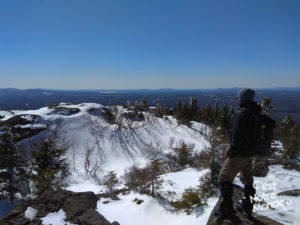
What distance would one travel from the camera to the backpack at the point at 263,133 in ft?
8.46

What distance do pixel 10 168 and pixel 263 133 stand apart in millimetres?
11746

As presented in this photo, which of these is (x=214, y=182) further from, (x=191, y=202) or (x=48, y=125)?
(x=48, y=125)

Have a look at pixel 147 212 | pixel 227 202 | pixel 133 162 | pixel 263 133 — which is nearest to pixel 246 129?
pixel 263 133

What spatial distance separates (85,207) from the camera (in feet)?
13.0

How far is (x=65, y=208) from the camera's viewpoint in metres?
3.89

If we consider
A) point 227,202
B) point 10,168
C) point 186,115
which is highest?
point 227,202

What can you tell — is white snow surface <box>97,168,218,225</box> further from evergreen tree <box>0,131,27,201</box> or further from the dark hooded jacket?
evergreen tree <box>0,131,27,201</box>

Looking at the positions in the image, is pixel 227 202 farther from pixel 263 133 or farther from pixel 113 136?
pixel 113 136

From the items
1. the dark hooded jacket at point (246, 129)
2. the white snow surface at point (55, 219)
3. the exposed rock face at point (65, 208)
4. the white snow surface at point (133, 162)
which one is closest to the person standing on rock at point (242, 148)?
the dark hooded jacket at point (246, 129)

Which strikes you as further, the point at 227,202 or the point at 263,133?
the point at 227,202

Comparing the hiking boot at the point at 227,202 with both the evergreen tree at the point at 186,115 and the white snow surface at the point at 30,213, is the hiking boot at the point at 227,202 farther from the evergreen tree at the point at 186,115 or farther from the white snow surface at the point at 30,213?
the evergreen tree at the point at 186,115

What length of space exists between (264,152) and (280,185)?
2796 mm

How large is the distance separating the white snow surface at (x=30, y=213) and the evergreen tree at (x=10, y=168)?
21.3 feet

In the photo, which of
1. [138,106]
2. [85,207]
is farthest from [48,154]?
[138,106]
